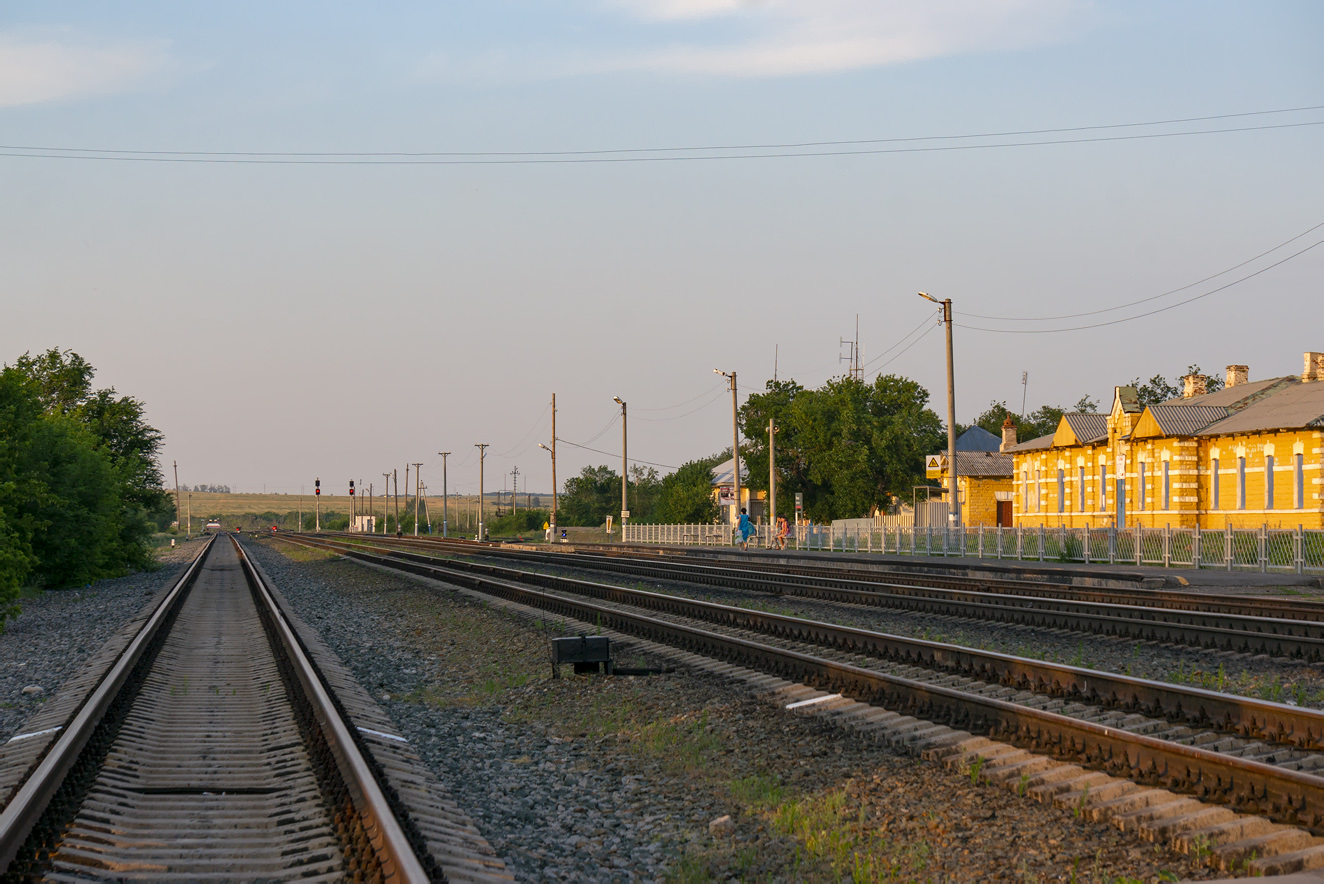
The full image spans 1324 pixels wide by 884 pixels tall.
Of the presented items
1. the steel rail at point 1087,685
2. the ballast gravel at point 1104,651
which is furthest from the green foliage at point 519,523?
the steel rail at point 1087,685

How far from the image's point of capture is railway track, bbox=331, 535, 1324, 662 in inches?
534

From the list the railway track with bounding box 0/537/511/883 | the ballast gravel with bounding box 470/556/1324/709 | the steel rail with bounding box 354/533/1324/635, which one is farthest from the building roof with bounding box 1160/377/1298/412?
the railway track with bounding box 0/537/511/883

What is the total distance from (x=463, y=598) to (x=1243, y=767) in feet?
64.8

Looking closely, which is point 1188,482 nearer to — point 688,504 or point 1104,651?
point 1104,651

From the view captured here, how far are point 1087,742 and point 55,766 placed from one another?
676cm

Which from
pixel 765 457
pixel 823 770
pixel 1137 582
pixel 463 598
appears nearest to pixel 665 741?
pixel 823 770

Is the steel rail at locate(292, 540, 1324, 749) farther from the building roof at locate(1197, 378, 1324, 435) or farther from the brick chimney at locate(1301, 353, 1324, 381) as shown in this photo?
the brick chimney at locate(1301, 353, 1324, 381)

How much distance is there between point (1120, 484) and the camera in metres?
47.9

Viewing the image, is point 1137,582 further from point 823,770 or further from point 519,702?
point 823,770

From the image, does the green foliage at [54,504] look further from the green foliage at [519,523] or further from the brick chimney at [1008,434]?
the green foliage at [519,523]

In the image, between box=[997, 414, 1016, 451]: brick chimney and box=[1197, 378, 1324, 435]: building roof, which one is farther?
box=[997, 414, 1016, 451]: brick chimney

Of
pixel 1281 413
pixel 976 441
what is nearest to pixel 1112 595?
pixel 1281 413

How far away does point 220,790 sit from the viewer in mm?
7289

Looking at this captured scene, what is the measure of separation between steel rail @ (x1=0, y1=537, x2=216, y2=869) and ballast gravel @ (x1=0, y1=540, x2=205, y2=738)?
2.52ft
